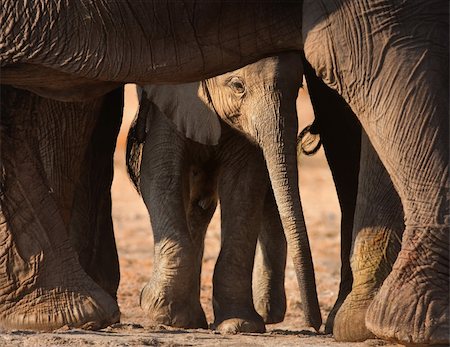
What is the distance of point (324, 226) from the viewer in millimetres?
12742

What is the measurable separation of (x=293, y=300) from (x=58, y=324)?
274 centimetres

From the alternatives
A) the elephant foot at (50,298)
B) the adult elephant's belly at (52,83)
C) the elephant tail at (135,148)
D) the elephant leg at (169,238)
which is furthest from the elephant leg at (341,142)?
the adult elephant's belly at (52,83)

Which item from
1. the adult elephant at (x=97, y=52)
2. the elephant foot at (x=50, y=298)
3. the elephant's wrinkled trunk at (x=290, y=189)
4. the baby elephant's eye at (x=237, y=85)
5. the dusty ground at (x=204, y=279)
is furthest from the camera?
the baby elephant's eye at (x=237, y=85)

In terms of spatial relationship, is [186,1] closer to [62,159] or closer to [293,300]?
[62,159]

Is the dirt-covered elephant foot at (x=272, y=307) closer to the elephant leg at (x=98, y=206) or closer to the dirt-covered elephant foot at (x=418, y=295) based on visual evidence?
the elephant leg at (x=98, y=206)

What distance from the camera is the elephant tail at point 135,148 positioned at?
7.39 meters

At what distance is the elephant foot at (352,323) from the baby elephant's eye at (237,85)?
4.58ft

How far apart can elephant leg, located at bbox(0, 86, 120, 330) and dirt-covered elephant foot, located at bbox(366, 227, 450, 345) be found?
1193 millimetres

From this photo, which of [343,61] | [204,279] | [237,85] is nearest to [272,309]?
[237,85]

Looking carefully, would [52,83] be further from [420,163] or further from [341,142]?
[341,142]

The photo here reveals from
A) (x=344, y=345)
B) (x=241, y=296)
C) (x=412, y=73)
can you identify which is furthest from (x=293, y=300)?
(x=412, y=73)

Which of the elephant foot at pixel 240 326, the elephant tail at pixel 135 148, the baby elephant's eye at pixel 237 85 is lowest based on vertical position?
the elephant foot at pixel 240 326

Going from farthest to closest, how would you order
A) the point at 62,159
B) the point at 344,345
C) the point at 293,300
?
the point at 293,300 < the point at 62,159 < the point at 344,345

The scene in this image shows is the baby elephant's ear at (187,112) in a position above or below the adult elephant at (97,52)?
above
